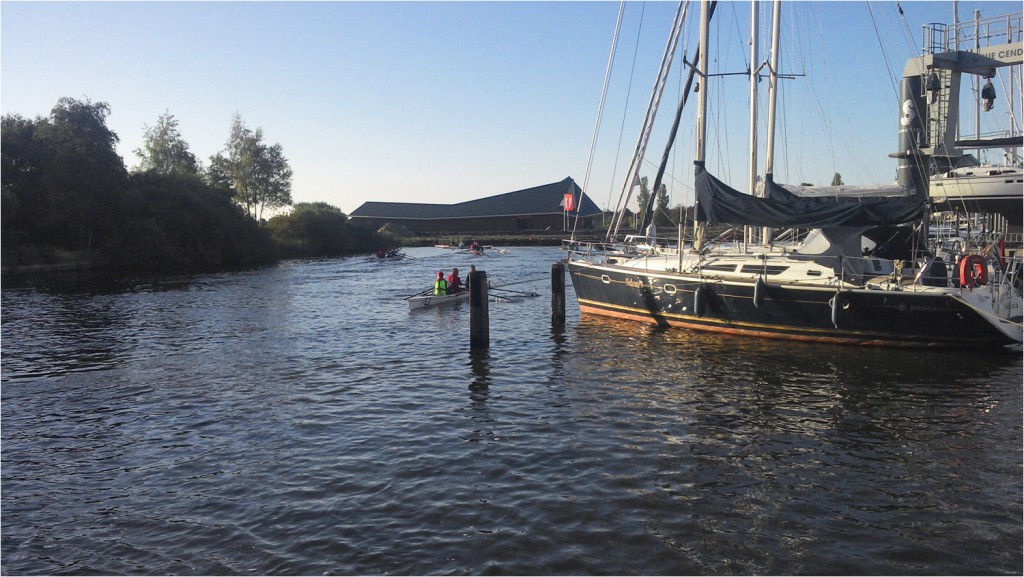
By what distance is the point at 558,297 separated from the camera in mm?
27344

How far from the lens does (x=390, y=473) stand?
1180 centimetres

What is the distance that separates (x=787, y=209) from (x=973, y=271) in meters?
5.42

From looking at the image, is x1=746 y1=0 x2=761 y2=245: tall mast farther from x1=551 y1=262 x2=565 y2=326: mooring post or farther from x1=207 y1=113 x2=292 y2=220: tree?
x1=207 y1=113 x2=292 y2=220: tree

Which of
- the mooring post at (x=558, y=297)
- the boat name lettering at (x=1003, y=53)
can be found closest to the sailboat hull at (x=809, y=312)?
the mooring post at (x=558, y=297)

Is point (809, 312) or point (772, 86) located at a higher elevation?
point (772, 86)

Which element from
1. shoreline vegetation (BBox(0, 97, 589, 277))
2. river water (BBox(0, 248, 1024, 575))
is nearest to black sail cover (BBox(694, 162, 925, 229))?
river water (BBox(0, 248, 1024, 575))

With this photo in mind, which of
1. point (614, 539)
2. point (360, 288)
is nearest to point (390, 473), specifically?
point (614, 539)

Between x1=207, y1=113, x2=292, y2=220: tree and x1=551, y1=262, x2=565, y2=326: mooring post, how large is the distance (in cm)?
7462

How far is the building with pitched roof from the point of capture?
117375mm

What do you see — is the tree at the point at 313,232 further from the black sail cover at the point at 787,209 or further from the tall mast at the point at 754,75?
the black sail cover at the point at 787,209

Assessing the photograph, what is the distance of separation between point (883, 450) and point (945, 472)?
1222 millimetres

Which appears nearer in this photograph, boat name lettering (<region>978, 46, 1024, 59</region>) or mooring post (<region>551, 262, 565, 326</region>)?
mooring post (<region>551, 262, 565, 326</region>)

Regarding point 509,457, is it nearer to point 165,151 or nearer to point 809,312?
point 809,312

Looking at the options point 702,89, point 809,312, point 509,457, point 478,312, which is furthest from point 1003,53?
point 509,457
